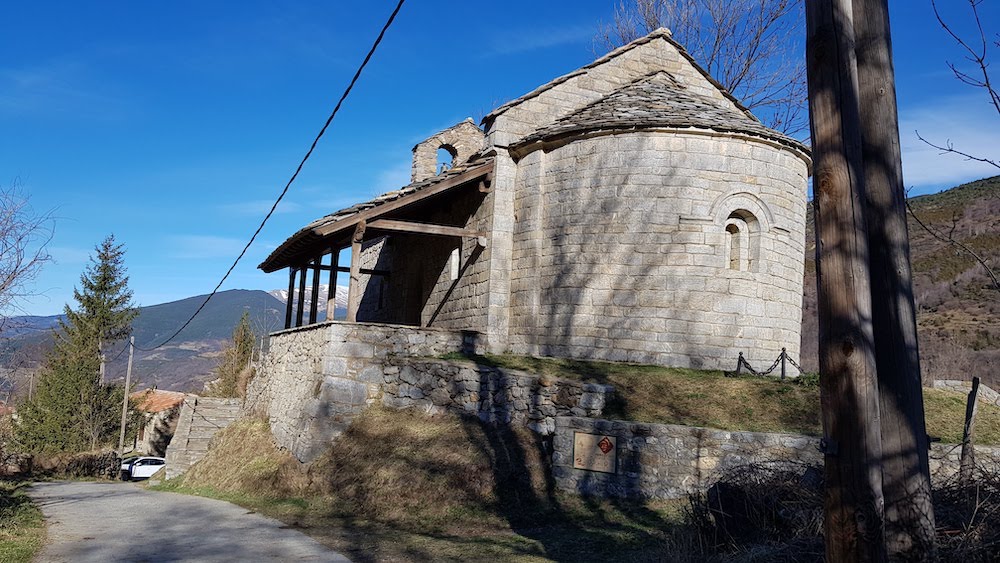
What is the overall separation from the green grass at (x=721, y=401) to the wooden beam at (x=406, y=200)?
3435 millimetres

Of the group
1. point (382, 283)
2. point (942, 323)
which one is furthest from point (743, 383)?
point (942, 323)

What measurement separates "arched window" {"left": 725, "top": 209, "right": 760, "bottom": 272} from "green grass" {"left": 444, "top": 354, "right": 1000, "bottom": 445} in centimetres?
216

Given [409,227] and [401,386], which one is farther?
[409,227]

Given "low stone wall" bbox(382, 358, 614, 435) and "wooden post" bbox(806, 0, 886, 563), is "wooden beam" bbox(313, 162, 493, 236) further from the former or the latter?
"wooden post" bbox(806, 0, 886, 563)

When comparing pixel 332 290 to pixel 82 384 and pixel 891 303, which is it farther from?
pixel 82 384

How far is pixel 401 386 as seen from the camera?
12.4 meters

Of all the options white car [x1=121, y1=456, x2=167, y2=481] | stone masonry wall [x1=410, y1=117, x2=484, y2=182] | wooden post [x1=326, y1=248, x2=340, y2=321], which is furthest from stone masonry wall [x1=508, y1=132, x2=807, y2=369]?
white car [x1=121, y1=456, x2=167, y2=481]

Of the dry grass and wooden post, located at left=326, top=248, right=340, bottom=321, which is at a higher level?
wooden post, located at left=326, top=248, right=340, bottom=321

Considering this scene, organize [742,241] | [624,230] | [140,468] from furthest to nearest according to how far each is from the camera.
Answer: [140,468] → [742,241] → [624,230]

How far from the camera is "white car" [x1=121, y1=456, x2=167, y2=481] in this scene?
25891 mm

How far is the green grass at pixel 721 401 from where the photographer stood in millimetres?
10523

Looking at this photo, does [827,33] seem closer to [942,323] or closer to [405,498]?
[405,498]

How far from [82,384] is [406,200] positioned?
25307 mm

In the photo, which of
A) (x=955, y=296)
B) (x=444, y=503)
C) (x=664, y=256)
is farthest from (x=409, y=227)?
(x=955, y=296)
